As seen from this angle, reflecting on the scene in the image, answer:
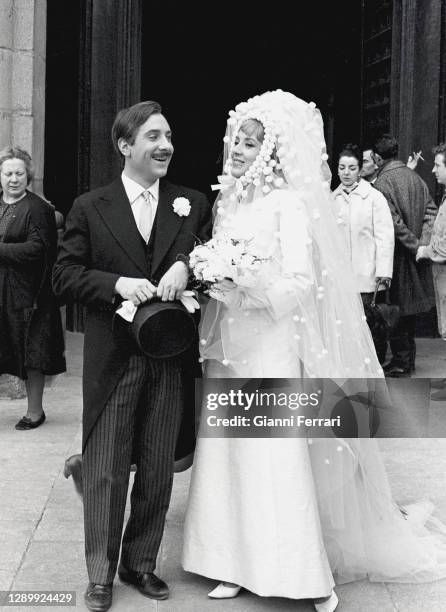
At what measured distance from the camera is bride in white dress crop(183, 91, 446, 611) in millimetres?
4035

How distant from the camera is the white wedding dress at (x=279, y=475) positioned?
13.2ft

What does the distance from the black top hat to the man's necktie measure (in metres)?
0.38

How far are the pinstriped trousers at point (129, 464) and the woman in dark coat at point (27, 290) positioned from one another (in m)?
2.84

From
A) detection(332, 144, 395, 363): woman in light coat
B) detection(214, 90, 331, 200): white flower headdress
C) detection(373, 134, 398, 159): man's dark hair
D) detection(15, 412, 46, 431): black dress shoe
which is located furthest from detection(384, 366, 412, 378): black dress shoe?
detection(214, 90, 331, 200): white flower headdress

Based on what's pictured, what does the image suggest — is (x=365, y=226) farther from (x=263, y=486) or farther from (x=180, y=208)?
(x=263, y=486)

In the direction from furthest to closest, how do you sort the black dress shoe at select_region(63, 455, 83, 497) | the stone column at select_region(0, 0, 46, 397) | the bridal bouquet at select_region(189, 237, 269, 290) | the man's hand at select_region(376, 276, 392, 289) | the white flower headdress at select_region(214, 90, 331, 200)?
the man's hand at select_region(376, 276, 392, 289), the stone column at select_region(0, 0, 46, 397), the black dress shoe at select_region(63, 455, 83, 497), the white flower headdress at select_region(214, 90, 331, 200), the bridal bouquet at select_region(189, 237, 269, 290)

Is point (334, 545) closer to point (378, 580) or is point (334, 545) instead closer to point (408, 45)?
point (378, 580)

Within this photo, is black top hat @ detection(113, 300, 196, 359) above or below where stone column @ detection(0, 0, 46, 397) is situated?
below

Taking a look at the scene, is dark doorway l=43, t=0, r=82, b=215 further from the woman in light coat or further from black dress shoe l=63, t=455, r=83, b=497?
black dress shoe l=63, t=455, r=83, b=497

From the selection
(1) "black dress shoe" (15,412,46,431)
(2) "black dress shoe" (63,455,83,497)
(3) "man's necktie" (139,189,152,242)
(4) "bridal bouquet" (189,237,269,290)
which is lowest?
(1) "black dress shoe" (15,412,46,431)

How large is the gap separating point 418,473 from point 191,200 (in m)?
2.60

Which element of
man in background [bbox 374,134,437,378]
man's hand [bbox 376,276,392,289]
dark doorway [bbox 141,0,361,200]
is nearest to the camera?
man's hand [bbox 376,276,392,289]

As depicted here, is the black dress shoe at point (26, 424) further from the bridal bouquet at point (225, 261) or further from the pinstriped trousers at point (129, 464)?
the bridal bouquet at point (225, 261)

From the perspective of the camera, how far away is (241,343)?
4172mm
